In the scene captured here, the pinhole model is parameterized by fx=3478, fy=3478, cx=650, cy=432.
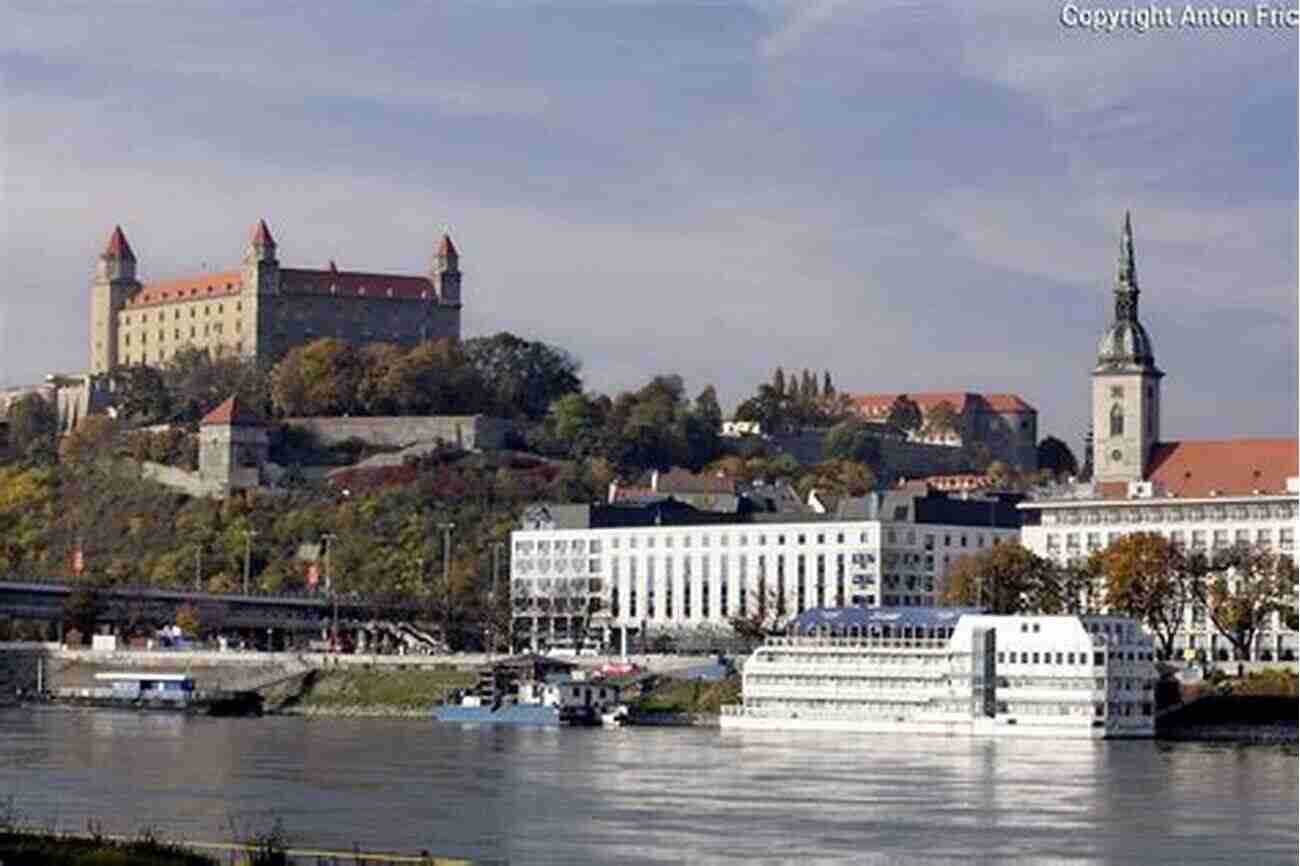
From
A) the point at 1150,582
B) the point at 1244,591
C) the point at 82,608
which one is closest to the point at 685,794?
the point at 1150,582

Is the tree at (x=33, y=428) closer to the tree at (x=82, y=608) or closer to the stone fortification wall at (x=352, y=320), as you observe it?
the stone fortification wall at (x=352, y=320)

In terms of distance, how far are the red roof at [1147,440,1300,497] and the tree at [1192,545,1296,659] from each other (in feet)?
30.9

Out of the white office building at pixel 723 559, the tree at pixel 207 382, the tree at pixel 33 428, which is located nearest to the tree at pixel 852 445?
the tree at pixel 207 382

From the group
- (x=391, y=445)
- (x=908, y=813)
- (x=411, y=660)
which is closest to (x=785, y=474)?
(x=391, y=445)

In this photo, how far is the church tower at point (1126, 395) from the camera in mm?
126875

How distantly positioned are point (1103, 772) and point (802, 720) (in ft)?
68.4

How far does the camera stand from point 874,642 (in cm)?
8969

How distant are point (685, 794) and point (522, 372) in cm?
10204

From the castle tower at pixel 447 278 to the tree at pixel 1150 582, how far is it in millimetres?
82561

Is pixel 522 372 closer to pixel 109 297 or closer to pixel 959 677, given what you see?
pixel 109 297

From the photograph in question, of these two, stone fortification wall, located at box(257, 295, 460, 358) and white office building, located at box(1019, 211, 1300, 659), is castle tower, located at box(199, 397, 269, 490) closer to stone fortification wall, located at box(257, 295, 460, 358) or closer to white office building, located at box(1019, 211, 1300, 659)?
stone fortification wall, located at box(257, 295, 460, 358)

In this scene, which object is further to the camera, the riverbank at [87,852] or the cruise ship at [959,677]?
the cruise ship at [959,677]

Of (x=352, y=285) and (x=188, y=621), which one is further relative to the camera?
(x=352, y=285)

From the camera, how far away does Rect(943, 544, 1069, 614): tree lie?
10312 centimetres
